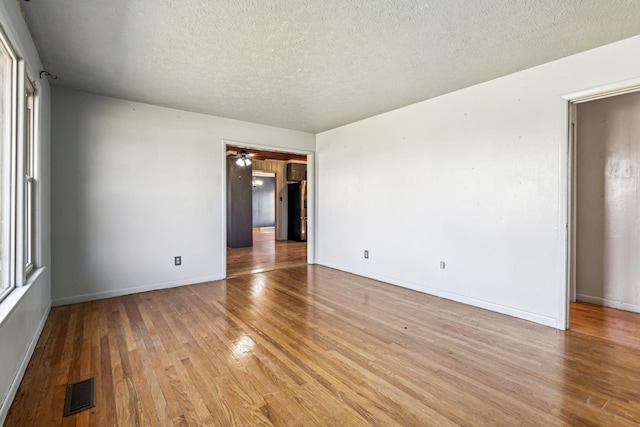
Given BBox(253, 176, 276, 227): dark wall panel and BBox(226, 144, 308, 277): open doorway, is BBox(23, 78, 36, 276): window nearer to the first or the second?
BBox(226, 144, 308, 277): open doorway

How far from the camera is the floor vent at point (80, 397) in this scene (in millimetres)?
1742

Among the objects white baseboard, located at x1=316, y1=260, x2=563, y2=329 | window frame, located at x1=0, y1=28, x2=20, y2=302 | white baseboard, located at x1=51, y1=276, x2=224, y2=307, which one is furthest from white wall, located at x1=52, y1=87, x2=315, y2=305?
white baseboard, located at x1=316, y1=260, x2=563, y2=329

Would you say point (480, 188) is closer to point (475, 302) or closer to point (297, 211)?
point (475, 302)

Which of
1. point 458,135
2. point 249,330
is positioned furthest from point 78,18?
point 458,135

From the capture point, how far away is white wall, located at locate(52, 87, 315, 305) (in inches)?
139

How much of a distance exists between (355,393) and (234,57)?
286cm

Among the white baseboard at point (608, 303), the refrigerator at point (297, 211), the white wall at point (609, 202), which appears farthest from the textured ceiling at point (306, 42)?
the refrigerator at point (297, 211)

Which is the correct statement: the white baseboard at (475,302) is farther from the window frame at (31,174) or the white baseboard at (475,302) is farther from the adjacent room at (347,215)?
the window frame at (31,174)

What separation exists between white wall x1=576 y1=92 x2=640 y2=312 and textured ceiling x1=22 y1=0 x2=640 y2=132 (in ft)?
4.62

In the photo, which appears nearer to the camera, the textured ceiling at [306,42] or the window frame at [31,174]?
the textured ceiling at [306,42]

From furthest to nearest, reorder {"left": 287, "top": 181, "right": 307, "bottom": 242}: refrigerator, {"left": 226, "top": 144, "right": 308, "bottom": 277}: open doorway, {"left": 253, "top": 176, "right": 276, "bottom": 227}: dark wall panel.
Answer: {"left": 253, "top": 176, "right": 276, "bottom": 227}: dark wall panel < {"left": 287, "top": 181, "right": 307, "bottom": 242}: refrigerator < {"left": 226, "top": 144, "right": 308, "bottom": 277}: open doorway

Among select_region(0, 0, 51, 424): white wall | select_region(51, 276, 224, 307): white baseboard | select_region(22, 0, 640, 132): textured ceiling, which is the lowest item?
select_region(51, 276, 224, 307): white baseboard

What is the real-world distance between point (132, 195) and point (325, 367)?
3.32 m

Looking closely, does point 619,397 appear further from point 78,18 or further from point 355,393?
point 78,18
